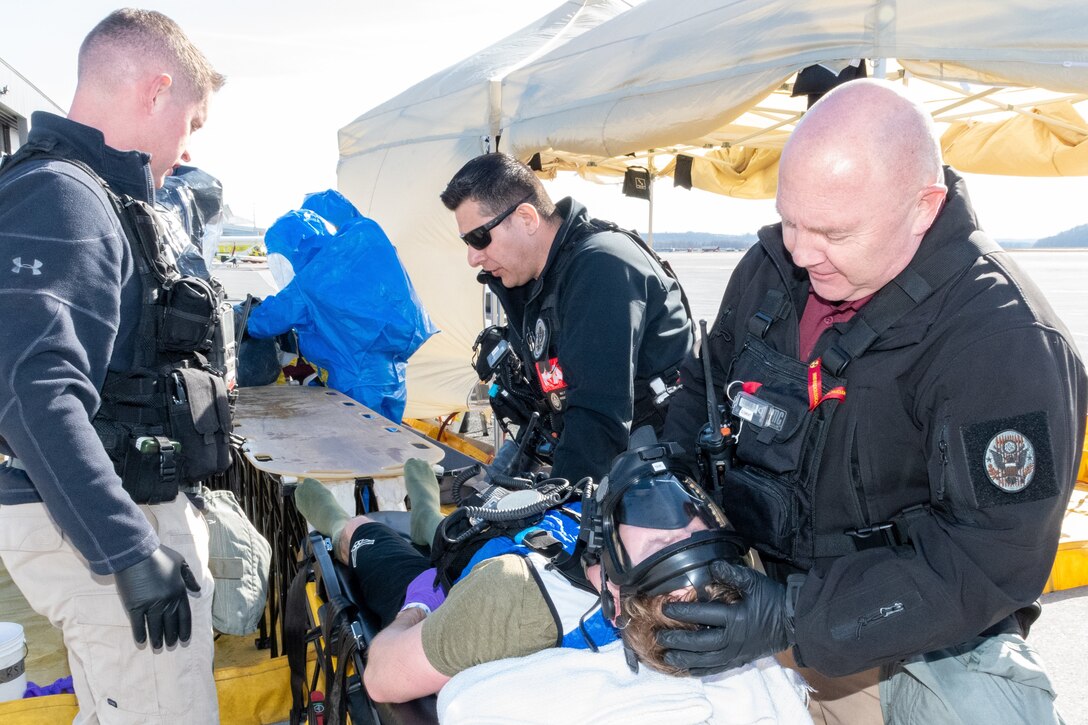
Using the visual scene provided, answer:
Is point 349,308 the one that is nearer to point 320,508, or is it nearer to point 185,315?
point 320,508

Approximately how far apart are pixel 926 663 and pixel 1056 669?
7.30ft

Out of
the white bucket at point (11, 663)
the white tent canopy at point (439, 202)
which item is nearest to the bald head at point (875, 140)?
the white bucket at point (11, 663)

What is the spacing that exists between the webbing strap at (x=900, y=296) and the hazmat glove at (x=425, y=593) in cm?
118

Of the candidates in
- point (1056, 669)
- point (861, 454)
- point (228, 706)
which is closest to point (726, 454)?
point (861, 454)

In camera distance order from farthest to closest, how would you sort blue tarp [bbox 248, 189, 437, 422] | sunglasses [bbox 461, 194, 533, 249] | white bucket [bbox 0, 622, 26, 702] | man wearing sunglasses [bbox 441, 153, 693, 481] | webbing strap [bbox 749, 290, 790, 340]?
blue tarp [bbox 248, 189, 437, 422]
sunglasses [bbox 461, 194, 533, 249]
white bucket [bbox 0, 622, 26, 702]
man wearing sunglasses [bbox 441, 153, 693, 481]
webbing strap [bbox 749, 290, 790, 340]

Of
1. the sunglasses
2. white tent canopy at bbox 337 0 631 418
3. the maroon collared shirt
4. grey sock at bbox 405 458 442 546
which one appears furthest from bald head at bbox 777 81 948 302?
white tent canopy at bbox 337 0 631 418

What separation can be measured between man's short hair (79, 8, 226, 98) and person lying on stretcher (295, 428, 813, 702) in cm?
143

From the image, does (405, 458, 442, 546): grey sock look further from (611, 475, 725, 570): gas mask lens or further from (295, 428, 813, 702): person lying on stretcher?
(611, 475, 725, 570): gas mask lens

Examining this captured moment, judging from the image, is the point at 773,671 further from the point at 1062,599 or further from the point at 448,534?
the point at 1062,599

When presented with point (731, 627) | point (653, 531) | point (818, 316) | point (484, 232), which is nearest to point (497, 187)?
point (484, 232)

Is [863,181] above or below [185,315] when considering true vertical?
above

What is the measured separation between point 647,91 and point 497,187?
174cm

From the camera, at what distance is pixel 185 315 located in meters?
1.86

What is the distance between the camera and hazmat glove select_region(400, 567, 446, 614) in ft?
6.57
